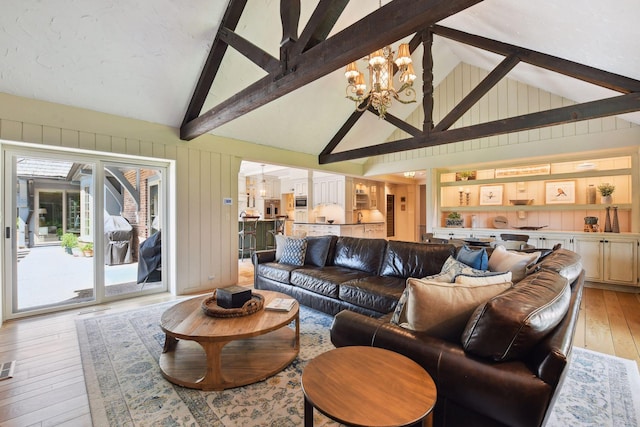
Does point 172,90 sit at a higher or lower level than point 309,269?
higher

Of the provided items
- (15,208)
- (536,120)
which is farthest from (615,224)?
(15,208)

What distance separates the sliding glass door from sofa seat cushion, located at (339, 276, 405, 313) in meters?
3.20

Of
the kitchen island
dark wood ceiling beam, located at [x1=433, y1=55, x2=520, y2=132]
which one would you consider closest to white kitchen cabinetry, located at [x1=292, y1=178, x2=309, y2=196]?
the kitchen island

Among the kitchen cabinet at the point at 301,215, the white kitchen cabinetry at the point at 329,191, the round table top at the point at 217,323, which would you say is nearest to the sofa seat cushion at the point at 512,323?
the round table top at the point at 217,323

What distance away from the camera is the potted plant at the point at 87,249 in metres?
4.00

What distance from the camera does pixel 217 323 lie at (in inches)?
88.0

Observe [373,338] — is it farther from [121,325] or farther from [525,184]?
[525,184]

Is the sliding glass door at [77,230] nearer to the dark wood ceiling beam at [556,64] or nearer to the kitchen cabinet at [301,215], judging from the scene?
the kitchen cabinet at [301,215]

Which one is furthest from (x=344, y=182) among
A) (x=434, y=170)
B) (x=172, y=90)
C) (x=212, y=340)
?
(x=212, y=340)

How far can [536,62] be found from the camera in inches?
148

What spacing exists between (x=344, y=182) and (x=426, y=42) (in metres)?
4.03

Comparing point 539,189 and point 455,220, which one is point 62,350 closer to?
point 455,220

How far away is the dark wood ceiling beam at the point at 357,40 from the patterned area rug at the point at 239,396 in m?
2.45

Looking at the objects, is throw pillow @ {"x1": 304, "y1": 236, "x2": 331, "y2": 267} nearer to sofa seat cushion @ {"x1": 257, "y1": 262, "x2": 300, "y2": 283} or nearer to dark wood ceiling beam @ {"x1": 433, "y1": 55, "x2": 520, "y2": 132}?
sofa seat cushion @ {"x1": 257, "y1": 262, "x2": 300, "y2": 283}
